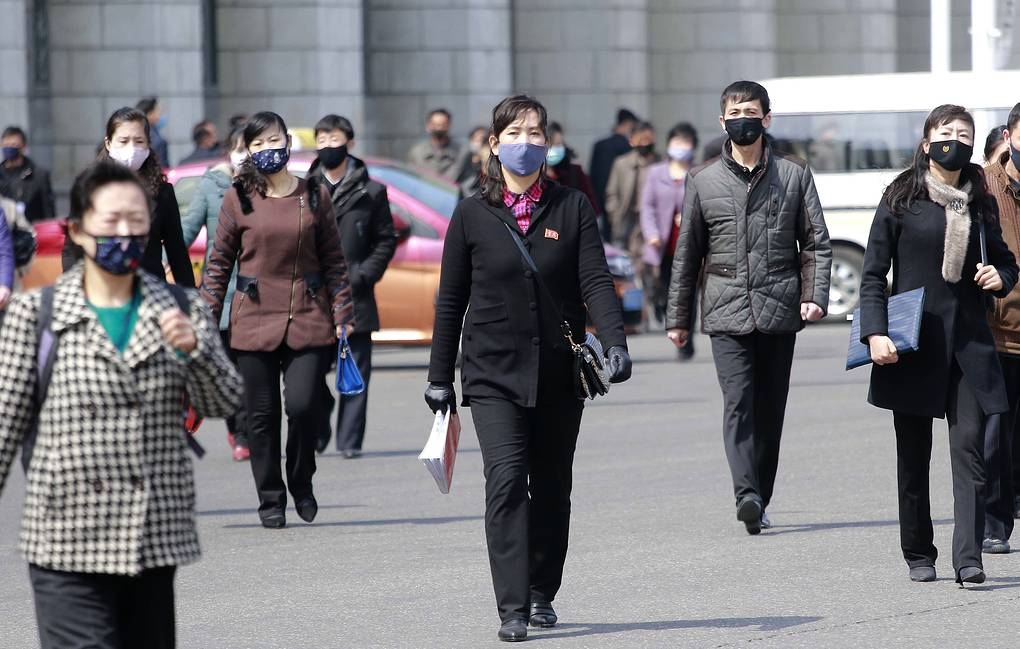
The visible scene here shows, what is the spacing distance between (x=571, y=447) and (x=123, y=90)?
17.2 meters

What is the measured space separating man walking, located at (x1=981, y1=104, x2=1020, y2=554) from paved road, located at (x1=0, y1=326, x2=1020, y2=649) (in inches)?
9.0

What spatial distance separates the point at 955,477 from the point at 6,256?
13.4 feet

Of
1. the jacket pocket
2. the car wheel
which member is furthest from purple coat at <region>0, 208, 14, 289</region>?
the car wheel

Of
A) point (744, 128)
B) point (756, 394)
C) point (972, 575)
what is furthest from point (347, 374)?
point (972, 575)

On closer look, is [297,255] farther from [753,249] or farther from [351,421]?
[351,421]

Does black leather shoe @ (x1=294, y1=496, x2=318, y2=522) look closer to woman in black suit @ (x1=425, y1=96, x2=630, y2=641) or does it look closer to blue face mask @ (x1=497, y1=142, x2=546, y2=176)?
woman in black suit @ (x1=425, y1=96, x2=630, y2=641)

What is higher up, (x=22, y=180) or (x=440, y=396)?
(x=22, y=180)

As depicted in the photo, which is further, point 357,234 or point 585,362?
point 357,234

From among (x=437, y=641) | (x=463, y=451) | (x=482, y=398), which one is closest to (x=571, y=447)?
(x=482, y=398)

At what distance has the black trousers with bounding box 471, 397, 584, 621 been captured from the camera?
6.62 m

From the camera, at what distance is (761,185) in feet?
29.2

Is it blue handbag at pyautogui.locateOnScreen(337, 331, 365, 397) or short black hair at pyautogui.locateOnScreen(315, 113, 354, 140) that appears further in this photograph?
short black hair at pyautogui.locateOnScreen(315, 113, 354, 140)

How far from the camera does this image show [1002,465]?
26.9ft

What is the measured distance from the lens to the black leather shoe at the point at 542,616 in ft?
22.5
